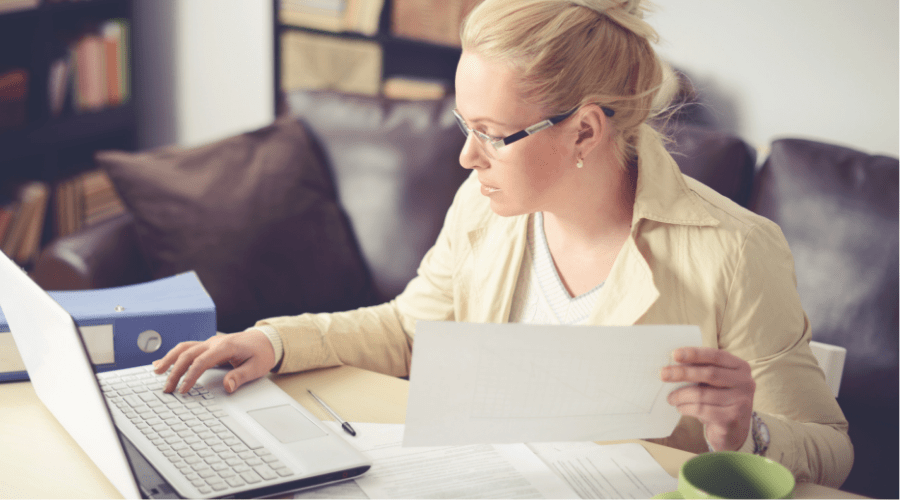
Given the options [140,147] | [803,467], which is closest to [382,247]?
[803,467]

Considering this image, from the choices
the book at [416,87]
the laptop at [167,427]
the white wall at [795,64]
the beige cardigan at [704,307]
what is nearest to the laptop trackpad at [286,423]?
the laptop at [167,427]

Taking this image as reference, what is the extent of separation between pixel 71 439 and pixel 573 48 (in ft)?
2.51

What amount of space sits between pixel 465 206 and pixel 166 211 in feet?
2.62

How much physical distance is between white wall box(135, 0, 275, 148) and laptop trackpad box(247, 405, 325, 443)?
2145mm

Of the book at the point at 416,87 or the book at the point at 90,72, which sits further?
the book at the point at 90,72

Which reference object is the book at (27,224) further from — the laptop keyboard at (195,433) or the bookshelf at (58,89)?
the laptop keyboard at (195,433)

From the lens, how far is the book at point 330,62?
2.87 meters

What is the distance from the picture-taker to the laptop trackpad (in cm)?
88

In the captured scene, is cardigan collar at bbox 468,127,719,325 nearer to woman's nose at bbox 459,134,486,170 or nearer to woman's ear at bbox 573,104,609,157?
woman's ear at bbox 573,104,609,157

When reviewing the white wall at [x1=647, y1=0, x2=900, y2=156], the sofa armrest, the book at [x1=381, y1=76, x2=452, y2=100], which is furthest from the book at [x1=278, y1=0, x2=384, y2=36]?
the sofa armrest

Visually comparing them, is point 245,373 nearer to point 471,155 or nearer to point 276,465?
point 276,465

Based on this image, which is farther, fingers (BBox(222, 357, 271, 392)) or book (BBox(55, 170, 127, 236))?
book (BBox(55, 170, 127, 236))

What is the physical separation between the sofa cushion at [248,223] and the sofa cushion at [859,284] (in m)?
0.98

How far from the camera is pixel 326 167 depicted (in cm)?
194
